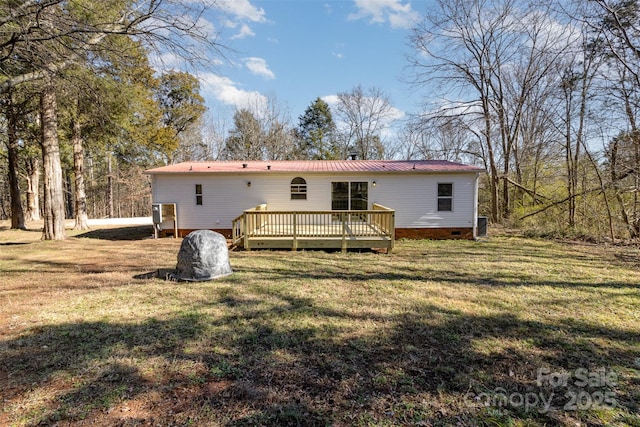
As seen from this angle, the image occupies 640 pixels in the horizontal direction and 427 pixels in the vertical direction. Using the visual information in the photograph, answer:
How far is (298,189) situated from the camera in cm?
1090

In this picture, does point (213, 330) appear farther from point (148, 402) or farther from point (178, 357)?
point (148, 402)

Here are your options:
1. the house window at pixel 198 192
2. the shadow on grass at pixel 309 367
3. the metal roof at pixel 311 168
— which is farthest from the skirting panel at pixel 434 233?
the house window at pixel 198 192

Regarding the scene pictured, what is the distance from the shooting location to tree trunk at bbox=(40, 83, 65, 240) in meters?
9.80

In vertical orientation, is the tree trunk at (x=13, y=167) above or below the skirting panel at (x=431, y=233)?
above

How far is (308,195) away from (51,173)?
28.9ft

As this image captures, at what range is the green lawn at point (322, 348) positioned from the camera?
2.20 metres

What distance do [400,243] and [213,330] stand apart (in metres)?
7.67

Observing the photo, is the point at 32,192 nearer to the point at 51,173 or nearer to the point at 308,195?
the point at 51,173

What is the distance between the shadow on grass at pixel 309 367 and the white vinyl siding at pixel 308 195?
23.2 ft

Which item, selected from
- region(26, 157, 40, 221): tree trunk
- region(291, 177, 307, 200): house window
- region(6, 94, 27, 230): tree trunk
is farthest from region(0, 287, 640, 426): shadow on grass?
region(26, 157, 40, 221): tree trunk

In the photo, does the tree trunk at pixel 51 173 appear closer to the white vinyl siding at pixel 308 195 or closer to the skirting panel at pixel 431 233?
the white vinyl siding at pixel 308 195

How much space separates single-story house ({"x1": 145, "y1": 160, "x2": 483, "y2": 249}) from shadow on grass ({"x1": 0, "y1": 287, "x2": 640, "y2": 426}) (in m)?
7.05

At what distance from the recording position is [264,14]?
7.50 meters

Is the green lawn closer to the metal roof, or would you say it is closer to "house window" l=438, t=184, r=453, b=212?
"house window" l=438, t=184, r=453, b=212
